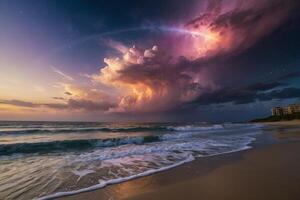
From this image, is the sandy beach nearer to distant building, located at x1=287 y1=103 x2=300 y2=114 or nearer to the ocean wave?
the ocean wave

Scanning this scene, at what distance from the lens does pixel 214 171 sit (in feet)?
20.9

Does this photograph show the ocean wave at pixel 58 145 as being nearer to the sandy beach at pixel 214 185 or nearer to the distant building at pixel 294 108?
the sandy beach at pixel 214 185

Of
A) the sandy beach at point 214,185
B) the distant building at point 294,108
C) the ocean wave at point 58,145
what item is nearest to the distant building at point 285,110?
the distant building at point 294,108

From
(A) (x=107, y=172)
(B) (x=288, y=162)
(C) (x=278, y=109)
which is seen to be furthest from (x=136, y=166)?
(C) (x=278, y=109)

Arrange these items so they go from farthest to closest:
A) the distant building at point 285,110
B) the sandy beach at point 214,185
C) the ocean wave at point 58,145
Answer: the distant building at point 285,110, the ocean wave at point 58,145, the sandy beach at point 214,185

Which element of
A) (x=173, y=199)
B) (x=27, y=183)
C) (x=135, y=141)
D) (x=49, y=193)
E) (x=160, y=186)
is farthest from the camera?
(x=135, y=141)

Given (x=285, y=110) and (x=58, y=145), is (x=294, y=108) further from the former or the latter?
(x=58, y=145)

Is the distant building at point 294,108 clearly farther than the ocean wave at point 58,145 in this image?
Yes

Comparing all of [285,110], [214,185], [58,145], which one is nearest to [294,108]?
[285,110]

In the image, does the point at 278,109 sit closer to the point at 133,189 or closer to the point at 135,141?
the point at 135,141

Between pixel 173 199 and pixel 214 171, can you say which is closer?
pixel 173 199

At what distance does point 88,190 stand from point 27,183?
1.89 meters

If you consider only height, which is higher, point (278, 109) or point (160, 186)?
point (278, 109)

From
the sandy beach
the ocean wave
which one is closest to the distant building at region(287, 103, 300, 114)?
the ocean wave
